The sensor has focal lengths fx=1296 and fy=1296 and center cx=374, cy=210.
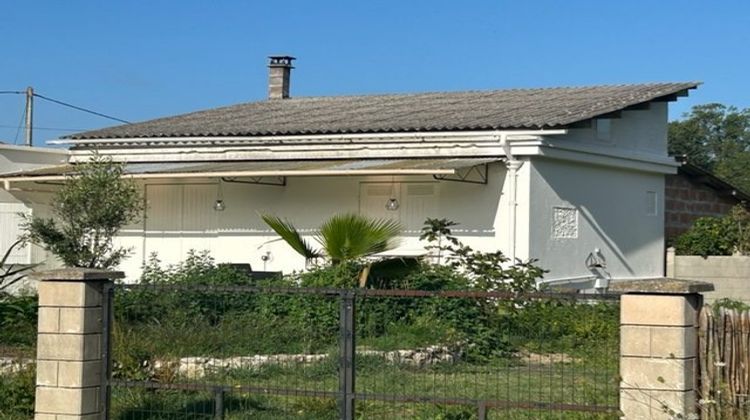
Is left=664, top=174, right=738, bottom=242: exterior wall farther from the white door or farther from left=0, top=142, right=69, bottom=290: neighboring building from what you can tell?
left=0, top=142, right=69, bottom=290: neighboring building

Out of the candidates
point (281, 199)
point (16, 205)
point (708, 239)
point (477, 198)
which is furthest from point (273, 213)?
point (708, 239)

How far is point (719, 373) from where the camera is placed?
9.05m

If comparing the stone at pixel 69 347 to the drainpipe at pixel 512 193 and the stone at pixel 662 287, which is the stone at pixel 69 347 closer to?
the stone at pixel 662 287

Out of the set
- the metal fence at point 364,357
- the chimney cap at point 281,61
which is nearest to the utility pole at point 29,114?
the chimney cap at point 281,61

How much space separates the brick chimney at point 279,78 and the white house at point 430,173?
4612 mm

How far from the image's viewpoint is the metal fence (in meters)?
9.84

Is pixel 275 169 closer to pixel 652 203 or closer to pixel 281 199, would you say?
pixel 281 199

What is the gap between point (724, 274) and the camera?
74.1 feet

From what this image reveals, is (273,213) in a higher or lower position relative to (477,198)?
lower

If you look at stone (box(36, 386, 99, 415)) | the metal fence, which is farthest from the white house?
stone (box(36, 386, 99, 415))

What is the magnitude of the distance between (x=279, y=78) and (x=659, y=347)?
21.8 meters

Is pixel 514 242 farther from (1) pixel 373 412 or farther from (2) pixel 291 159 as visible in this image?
(1) pixel 373 412

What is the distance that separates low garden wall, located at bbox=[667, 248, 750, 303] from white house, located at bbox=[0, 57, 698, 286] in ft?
2.89

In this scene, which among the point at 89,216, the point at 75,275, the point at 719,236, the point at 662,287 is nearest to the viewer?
the point at 662,287
